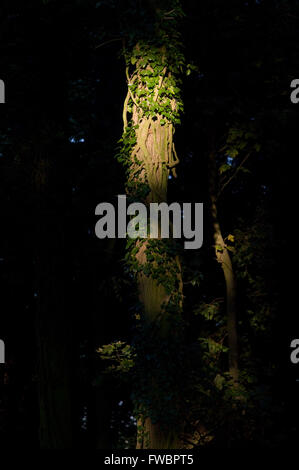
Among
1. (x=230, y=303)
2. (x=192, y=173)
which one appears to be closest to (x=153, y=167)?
(x=230, y=303)

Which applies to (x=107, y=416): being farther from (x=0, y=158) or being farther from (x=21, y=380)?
(x=0, y=158)

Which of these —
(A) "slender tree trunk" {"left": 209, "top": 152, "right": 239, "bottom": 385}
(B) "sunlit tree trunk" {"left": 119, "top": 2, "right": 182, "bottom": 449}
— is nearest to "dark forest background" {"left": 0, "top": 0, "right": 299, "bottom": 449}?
(A) "slender tree trunk" {"left": 209, "top": 152, "right": 239, "bottom": 385}

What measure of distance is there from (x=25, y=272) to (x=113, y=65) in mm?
5273

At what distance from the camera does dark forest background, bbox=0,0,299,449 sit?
947 centimetres

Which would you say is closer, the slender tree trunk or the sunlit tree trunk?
the sunlit tree trunk

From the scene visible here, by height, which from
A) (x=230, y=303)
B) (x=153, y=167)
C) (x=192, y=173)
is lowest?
(x=230, y=303)

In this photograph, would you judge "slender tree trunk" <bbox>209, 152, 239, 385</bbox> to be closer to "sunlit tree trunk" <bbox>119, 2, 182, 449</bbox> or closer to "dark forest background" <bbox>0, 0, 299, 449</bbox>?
"dark forest background" <bbox>0, 0, 299, 449</bbox>

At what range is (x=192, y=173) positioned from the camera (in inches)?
462

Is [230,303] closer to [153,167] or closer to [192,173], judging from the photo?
[192,173]

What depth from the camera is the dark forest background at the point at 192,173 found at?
31.1ft

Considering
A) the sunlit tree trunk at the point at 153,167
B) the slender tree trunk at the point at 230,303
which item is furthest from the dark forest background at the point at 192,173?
the sunlit tree trunk at the point at 153,167

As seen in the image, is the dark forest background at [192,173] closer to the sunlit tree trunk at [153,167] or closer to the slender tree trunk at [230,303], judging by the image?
the slender tree trunk at [230,303]
